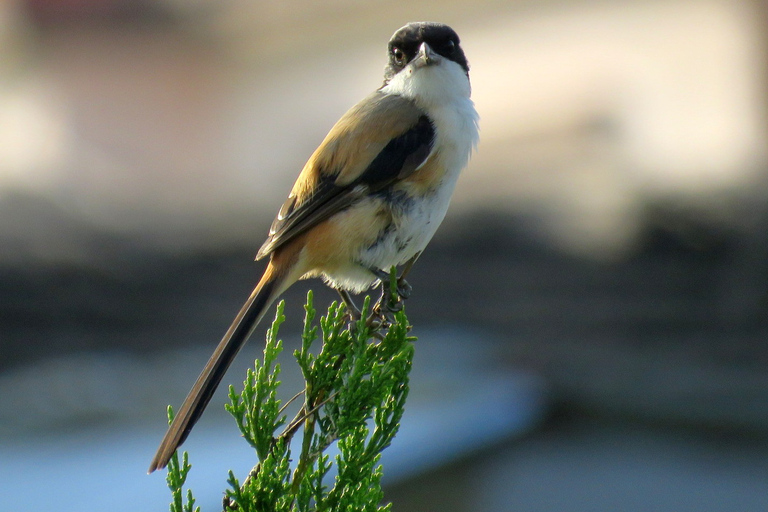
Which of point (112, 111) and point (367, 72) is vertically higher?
point (112, 111)

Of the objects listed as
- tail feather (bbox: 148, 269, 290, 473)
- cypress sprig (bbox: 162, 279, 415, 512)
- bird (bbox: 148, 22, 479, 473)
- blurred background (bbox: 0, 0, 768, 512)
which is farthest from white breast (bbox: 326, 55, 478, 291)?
blurred background (bbox: 0, 0, 768, 512)

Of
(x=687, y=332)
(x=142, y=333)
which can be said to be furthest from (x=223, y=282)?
(x=687, y=332)

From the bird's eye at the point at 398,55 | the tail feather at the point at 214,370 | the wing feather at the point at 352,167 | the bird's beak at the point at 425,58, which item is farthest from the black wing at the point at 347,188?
the bird's eye at the point at 398,55

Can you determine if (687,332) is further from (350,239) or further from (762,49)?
(350,239)

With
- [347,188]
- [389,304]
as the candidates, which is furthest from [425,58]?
[389,304]

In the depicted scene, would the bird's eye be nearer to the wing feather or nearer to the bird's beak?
the bird's beak
